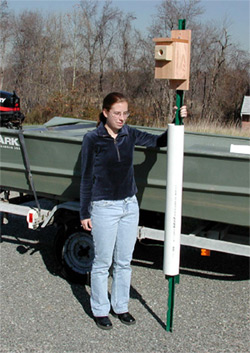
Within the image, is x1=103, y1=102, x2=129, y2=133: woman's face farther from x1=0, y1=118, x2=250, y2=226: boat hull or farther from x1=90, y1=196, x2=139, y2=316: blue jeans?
x1=0, y1=118, x2=250, y2=226: boat hull

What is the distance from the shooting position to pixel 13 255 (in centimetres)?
521

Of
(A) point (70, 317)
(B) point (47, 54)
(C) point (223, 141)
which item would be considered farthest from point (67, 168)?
(B) point (47, 54)

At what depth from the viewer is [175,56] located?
3236mm

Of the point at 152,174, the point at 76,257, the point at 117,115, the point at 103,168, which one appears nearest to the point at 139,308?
the point at 76,257

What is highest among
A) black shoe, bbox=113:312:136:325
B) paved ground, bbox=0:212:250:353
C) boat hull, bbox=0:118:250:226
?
boat hull, bbox=0:118:250:226

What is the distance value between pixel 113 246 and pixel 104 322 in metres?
0.61

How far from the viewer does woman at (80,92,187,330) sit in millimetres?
3342

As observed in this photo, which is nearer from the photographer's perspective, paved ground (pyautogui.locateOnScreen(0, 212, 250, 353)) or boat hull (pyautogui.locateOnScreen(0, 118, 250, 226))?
paved ground (pyautogui.locateOnScreen(0, 212, 250, 353))

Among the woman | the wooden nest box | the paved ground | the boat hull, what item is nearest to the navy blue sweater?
the woman

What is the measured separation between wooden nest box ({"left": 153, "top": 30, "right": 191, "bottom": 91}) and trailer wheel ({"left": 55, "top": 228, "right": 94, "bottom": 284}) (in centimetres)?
187

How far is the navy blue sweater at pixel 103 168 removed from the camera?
3348 mm

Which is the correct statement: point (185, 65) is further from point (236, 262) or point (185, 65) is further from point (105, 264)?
point (236, 262)

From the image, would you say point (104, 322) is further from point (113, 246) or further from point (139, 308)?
point (113, 246)

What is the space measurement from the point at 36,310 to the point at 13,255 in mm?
1353
